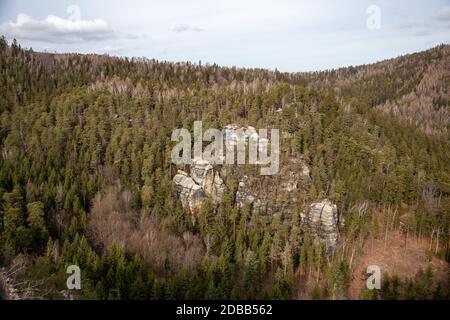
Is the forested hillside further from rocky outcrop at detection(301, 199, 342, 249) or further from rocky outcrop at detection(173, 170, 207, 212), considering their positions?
rocky outcrop at detection(173, 170, 207, 212)

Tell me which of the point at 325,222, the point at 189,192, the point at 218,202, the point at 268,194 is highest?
the point at 268,194

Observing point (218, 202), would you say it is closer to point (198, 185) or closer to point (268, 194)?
point (198, 185)

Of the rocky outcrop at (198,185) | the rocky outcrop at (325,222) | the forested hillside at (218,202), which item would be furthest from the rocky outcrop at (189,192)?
the rocky outcrop at (325,222)

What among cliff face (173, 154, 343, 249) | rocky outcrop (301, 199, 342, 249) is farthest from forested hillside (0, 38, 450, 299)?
rocky outcrop (301, 199, 342, 249)

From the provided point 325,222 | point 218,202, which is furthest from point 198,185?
point 325,222

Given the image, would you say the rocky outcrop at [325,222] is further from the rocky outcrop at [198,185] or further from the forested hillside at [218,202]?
the rocky outcrop at [198,185]

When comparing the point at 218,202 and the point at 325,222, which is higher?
the point at 218,202

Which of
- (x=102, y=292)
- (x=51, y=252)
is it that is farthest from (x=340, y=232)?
(x=51, y=252)

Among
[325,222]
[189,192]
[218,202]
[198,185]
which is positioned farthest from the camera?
[198,185]
